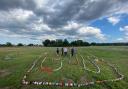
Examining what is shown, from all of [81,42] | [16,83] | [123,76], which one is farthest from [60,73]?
[81,42]

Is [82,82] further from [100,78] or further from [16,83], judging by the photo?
[16,83]

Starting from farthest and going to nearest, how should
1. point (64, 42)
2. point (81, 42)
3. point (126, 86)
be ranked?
point (81, 42) → point (64, 42) → point (126, 86)

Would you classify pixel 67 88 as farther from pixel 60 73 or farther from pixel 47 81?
pixel 60 73

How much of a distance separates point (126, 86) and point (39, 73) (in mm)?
9719

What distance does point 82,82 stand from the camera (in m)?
19.4

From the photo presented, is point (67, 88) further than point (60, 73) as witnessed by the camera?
No

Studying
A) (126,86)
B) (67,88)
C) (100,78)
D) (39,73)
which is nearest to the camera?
(67,88)

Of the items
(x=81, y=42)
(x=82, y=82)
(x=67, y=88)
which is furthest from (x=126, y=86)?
(x=81, y=42)

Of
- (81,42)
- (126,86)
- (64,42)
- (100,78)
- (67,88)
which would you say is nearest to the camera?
(67,88)

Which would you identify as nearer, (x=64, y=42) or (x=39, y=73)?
(x=39, y=73)

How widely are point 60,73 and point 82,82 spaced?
12.8ft

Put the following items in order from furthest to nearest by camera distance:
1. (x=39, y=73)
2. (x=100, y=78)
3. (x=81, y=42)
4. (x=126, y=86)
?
(x=81, y=42)
(x=39, y=73)
(x=100, y=78)
(x=126, y=86)

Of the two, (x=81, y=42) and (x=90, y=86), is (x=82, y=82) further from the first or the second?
(x=81, y=42)

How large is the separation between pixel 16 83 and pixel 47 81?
307cm
